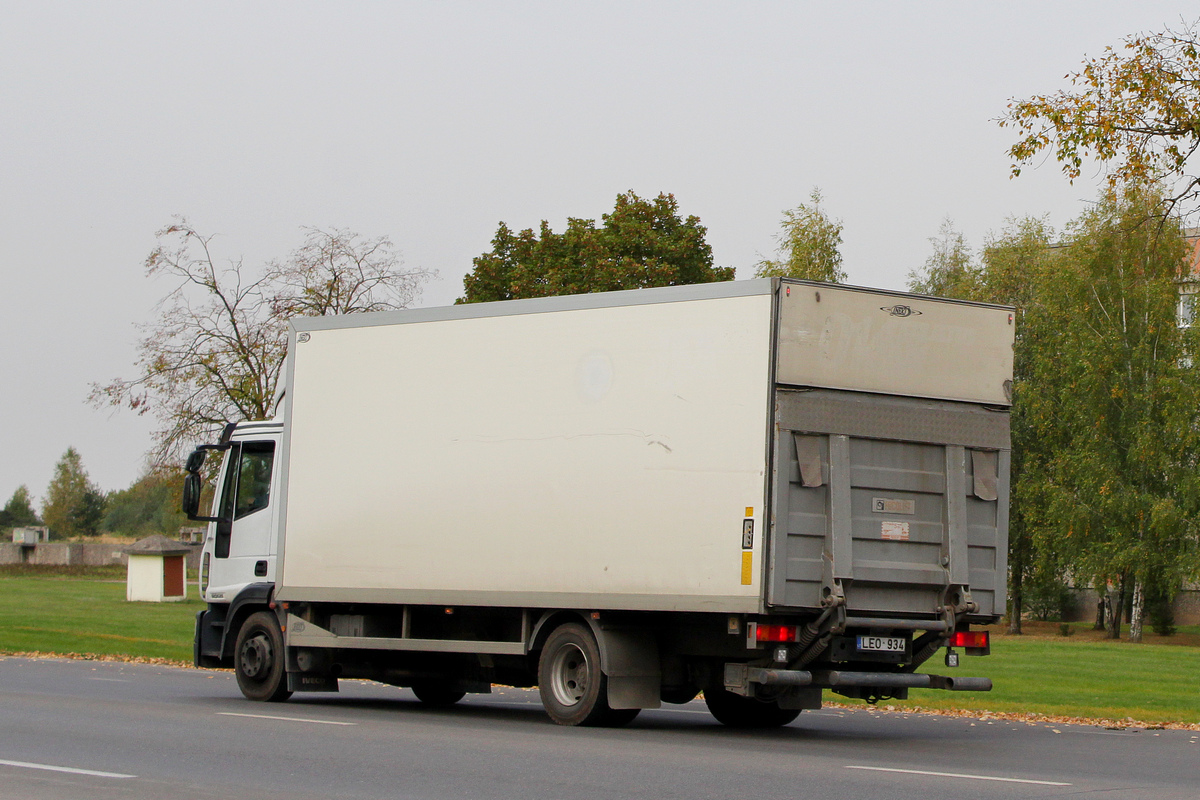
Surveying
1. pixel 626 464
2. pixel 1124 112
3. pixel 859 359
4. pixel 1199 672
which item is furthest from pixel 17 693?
pixel 1199 672

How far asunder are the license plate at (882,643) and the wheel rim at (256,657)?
642 cm

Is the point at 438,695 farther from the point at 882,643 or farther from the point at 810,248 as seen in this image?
the point at 810,248

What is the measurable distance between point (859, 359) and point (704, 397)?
4.23ft

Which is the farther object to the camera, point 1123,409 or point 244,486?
point 1123,409

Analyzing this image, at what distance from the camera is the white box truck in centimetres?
1262

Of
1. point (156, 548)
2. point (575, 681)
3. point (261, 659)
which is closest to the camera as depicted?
point (575, 681)

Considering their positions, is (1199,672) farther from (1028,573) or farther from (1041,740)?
(1028,573)

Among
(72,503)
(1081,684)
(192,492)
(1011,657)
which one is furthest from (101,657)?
(72,503)

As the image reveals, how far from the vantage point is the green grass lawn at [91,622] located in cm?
2845

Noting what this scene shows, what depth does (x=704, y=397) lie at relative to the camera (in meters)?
12.9

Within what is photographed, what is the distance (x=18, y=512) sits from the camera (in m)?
147

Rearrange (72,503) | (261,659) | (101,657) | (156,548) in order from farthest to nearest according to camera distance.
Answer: (72,503) < (156,548) < (101,657) < (261,659)

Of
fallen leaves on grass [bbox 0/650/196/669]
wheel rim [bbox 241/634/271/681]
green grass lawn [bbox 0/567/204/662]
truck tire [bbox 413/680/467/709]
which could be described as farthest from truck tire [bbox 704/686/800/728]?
green grass lawn [bbox 0/567/204/662]

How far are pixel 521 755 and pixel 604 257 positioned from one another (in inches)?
1399
